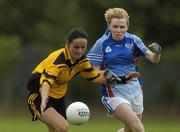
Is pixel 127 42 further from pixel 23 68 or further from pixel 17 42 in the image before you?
pixel 23 68

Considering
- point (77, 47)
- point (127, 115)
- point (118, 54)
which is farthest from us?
point (118, 54)

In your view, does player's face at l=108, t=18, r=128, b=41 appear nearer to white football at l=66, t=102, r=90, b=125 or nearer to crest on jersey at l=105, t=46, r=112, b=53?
crest on jersey at l=105, t=46, r=112, b=53

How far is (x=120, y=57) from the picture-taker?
1182cm

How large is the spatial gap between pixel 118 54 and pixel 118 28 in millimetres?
430

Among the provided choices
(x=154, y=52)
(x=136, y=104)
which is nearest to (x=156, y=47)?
(x=154, y=52)

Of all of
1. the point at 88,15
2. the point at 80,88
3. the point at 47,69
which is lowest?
the point at 47,69

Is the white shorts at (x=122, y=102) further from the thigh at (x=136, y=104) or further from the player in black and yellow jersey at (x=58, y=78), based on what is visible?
the player in black and yellow jersey at (x=58, y=78)

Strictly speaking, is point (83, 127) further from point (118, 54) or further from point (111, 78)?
point (111, 78)

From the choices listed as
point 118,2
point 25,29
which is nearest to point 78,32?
point 118,2

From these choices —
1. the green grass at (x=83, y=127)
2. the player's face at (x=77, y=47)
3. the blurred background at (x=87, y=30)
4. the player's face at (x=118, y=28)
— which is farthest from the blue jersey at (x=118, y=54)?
the blurred background at (x=87, y=30)

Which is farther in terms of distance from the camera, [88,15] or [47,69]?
[88,15]

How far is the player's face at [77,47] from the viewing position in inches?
428

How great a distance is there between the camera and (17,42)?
110 feet

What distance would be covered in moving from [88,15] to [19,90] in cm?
632
